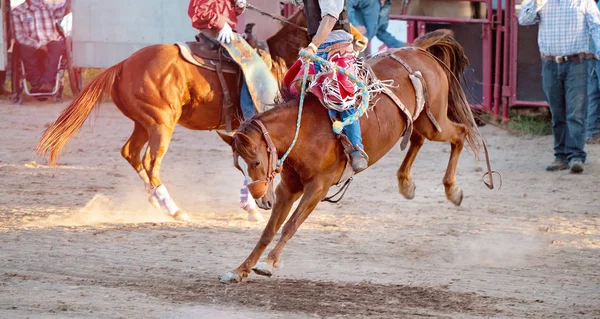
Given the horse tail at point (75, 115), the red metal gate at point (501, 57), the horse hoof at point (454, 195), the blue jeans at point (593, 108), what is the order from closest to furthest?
the horse hoof at point (454, 195) → the horse tail at point (75, 115) → the blue jeans at point (593, 108) → the red metal gate at point (501, 57)

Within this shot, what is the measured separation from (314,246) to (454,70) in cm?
201

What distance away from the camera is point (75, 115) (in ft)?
27.0

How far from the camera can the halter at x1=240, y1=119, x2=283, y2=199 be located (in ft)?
18.7

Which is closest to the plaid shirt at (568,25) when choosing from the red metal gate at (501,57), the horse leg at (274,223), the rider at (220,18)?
the red metal gate at (501,57)

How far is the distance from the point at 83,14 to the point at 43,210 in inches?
293

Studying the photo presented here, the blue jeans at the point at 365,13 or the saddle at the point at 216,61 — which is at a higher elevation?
the saddle at the point at 216,61

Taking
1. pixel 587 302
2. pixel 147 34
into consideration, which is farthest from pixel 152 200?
pixel 147 34

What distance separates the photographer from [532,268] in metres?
6.60

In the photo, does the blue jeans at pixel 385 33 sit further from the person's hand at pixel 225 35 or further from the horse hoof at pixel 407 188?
the horse hoof at pixel 407 188

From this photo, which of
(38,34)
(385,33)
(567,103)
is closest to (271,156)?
(567,103)

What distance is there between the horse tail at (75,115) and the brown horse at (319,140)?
7.87ft

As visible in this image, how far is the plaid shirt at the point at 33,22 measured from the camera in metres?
15.0

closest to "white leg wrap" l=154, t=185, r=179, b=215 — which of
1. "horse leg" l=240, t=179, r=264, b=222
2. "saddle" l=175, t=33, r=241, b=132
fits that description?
"horse leg" l=240, t=179, r=264, b=222

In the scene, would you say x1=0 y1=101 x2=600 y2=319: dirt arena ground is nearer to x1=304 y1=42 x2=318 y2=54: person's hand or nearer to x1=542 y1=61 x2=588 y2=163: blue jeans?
x1=542 y1=61 x2=588 y2=163: blue jeans
